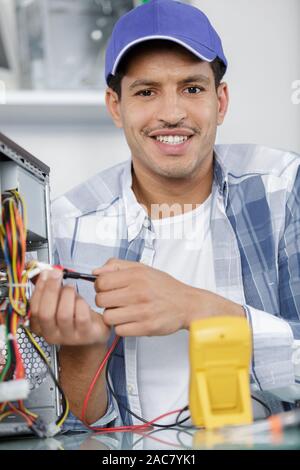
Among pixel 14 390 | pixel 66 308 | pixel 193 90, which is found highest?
pixel 193 90

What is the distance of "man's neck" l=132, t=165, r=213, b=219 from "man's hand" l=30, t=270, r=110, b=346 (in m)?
0.58

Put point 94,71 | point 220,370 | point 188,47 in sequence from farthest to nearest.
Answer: point 94,71
point 188,47
point 220,370

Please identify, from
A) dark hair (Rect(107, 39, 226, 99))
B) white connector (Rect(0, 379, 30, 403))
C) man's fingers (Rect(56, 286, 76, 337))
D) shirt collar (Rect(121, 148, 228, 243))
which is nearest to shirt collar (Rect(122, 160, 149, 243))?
shirt collar (Rect(121, 148, 228, 243))

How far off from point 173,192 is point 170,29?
1.28ft

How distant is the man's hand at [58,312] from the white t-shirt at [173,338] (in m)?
0.32

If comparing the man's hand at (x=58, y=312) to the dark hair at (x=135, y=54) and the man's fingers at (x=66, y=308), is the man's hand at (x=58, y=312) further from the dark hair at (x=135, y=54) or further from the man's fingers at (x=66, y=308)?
the dark hair at (x=135, y=54)

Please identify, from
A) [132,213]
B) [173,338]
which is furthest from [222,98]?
[173,338]

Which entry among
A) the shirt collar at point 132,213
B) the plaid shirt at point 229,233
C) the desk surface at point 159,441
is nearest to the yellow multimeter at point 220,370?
the desk surface at point 159,441

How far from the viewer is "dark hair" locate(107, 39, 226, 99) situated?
1380mm

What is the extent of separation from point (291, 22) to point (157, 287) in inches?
47.1

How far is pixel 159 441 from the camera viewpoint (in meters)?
0.92

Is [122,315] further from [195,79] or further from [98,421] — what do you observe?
[195,79]

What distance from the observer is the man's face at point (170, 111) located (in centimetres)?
140

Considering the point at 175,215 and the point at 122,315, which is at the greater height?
the point at 175,215
